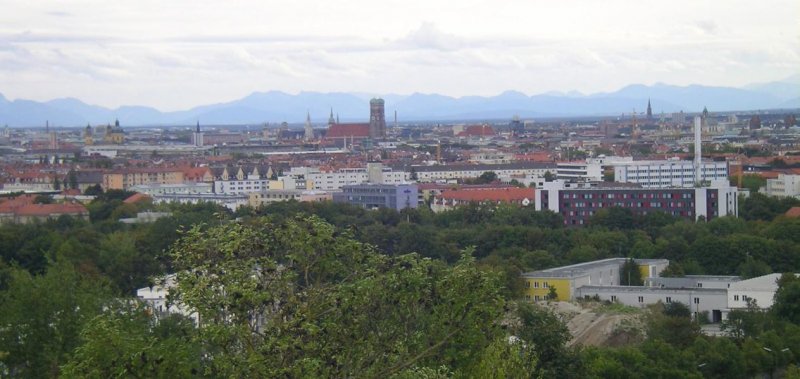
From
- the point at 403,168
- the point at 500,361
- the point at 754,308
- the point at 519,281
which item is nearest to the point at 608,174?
the point at 403,168

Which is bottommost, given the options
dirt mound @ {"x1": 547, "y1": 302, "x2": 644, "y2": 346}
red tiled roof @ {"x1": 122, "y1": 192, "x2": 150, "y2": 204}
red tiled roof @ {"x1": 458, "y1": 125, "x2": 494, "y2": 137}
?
red tiled roof @ {"x1": 458, "y1": 125, "x2": 494, "y2": 137}

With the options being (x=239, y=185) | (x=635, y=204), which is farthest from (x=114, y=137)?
(x=635, y=204)

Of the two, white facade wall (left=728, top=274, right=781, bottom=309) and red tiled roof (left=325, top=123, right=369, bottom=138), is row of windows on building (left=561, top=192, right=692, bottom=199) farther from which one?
red tiled roof (left=325, top=123, right=369, bottom=138)

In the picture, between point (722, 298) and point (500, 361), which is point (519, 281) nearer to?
point (722, 298)

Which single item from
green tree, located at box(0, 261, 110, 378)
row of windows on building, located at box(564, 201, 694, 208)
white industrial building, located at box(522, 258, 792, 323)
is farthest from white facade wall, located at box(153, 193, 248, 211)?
green tree, located at box(0, 261, 110, 378)

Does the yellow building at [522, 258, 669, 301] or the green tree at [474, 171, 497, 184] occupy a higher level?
the yellow building at [522, 258, 669, 301]

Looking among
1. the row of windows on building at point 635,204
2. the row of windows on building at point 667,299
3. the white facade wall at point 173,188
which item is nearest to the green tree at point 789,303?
the row of windows on building at point 667,299
